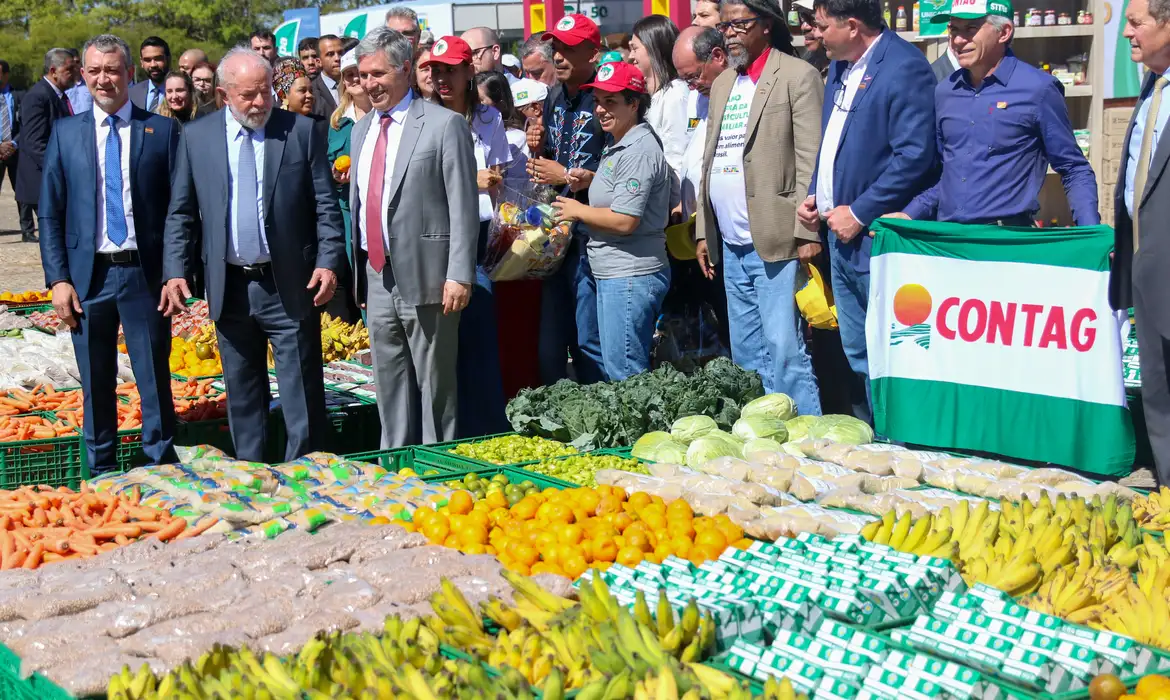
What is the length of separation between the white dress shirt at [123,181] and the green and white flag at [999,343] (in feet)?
12.8

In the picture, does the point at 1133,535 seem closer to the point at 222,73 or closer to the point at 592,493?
the point at 592,493

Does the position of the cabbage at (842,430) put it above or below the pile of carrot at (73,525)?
below

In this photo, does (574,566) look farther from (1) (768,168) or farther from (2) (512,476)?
(1) (768,168)

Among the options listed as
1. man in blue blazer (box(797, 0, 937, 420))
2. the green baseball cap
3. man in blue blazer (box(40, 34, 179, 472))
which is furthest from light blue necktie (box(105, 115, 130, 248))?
the green baseball cap

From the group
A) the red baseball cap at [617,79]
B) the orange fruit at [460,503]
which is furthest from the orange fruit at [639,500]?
the red baseball cap at [617,79]

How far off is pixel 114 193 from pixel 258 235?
866 millimetres

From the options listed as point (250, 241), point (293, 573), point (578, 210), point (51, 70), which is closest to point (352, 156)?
point (250, 241)

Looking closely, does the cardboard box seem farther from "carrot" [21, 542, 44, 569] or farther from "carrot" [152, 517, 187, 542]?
"carrot" [21, 542, 44, 569]

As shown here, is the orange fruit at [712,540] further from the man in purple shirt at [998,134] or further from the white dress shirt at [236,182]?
the white dress shirt at [236,182]

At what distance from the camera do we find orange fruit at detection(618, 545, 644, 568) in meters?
4.48

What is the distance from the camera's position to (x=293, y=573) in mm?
4340

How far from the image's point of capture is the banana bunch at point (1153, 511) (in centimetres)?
483

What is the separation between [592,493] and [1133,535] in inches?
77.6

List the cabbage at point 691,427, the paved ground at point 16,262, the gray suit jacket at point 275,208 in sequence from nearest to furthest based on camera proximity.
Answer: the cabbage at point 691,427
the gray suit jacket at point 275,208
the paved ground at point 16,262
